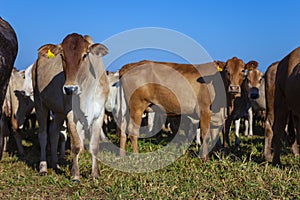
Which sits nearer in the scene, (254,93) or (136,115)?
(136,115)

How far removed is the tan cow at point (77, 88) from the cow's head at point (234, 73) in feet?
10.3

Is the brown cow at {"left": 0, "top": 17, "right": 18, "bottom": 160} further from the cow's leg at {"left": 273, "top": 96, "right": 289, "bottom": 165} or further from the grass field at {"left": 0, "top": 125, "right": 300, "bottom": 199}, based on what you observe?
the cow's leg at {"left": 273, "top": 96, "right": 289, "bottom": 165}

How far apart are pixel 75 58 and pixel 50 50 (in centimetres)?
60

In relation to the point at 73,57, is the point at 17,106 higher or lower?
lower

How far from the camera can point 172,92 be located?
33.8 feet

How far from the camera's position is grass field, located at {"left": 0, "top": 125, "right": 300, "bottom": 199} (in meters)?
5.36

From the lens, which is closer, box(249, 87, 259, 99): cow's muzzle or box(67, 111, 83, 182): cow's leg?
box(67, 111, 83, 182): cow's leg

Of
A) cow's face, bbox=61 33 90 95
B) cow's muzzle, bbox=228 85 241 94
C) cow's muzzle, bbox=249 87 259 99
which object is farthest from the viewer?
cow's muzzle, bbox=249 87 259 99

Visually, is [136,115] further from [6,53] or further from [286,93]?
[6,53]

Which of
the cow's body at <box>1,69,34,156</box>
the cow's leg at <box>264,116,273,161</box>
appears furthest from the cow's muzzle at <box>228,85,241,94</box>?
the cow's body at <box>1,69,34,156</box>

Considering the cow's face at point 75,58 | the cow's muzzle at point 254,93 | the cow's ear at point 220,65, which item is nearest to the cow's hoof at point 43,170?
the cow's face at point 75,58

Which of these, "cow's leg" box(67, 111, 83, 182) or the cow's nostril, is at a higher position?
the cow's nostril

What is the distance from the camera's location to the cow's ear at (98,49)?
6852 millimetres

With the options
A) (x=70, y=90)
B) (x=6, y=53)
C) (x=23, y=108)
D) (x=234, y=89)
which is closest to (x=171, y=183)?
(x=70, y=90)
